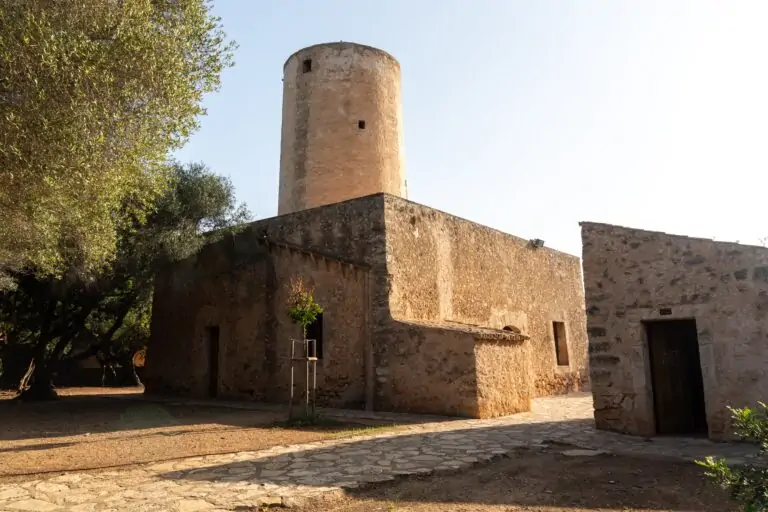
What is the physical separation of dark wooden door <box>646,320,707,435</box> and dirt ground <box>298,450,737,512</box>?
2.68 meters

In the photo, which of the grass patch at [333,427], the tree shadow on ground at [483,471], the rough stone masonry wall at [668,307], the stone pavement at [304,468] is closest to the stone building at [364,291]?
the grass patch at [333,427]

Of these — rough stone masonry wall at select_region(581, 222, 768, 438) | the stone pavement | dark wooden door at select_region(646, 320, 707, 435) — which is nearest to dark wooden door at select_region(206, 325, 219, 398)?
the stone pavement

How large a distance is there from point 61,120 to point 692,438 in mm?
10148

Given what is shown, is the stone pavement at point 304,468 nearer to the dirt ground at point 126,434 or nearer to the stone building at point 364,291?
the dirt ground at point 126,434

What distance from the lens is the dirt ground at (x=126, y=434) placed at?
7352mm

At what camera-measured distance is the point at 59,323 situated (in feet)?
52.5

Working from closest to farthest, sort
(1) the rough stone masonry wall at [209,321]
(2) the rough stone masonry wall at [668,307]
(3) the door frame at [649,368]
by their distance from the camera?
(2) the rough stone masonry wall at [668,307], (3) the door frame at [649,368], (1) the rough stone masonry wall at [209,321]

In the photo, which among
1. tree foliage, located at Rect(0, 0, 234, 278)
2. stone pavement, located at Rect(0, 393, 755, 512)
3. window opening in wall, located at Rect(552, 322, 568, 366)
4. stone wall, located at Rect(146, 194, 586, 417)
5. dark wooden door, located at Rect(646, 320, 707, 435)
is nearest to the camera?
stone pavement, located at Rect(0, 393, 755, 512)

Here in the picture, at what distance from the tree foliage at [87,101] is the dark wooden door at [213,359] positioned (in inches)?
266

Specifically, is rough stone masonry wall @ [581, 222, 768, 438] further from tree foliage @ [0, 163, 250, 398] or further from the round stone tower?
tree foliage @ [0, 163, 250, 398]

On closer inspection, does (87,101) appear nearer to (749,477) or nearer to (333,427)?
(333,427)

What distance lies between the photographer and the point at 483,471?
644cm

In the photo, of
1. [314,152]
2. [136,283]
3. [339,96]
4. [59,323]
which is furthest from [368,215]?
[59,323]

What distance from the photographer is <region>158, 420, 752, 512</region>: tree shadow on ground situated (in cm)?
538
